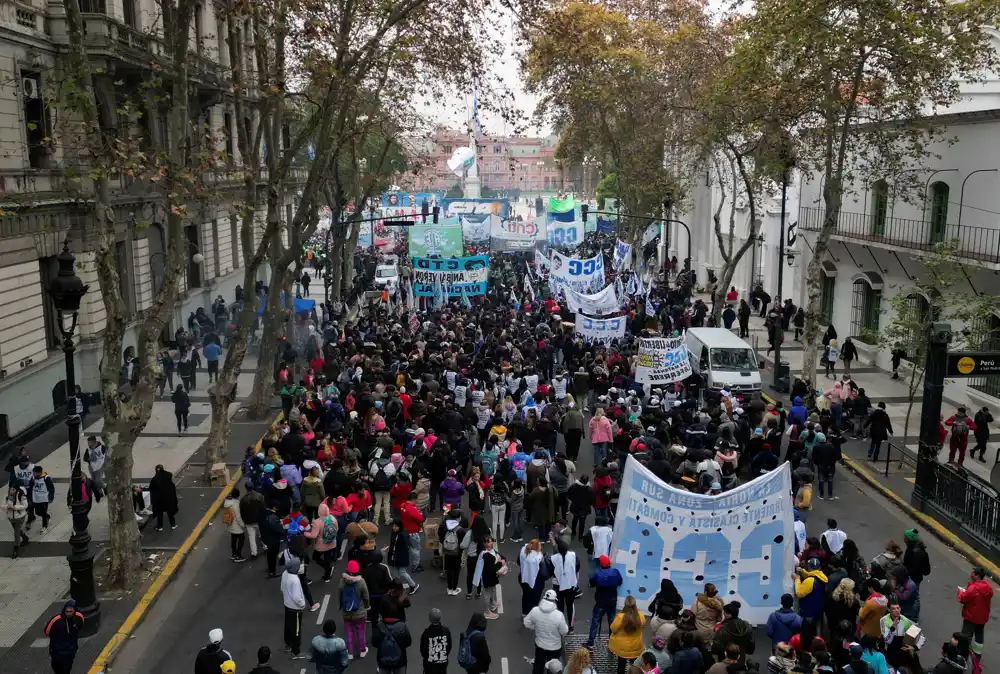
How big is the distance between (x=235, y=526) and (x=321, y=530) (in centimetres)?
176

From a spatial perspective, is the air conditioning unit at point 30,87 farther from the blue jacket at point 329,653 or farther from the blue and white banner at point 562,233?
the blue and white banner at point 562,233

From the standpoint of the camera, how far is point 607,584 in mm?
11125

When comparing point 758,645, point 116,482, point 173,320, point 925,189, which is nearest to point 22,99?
point 173,320

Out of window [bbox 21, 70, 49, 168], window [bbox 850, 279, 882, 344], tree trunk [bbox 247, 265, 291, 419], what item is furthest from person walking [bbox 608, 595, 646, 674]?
window [bbox 850, 279, 882, 344]

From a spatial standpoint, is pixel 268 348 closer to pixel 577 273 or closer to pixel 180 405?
pixel 180 405

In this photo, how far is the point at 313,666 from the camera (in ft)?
37.3

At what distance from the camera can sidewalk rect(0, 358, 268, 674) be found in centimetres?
1198

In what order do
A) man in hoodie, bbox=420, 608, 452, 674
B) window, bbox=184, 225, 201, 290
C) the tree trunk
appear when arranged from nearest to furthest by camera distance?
1. man in hoodie, bbox=420, 608, 452, 674
2. the tree trunk
3. window, bbox=184, 225, 201, 290

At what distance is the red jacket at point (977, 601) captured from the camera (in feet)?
37.1

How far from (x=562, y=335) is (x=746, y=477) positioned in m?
10.2

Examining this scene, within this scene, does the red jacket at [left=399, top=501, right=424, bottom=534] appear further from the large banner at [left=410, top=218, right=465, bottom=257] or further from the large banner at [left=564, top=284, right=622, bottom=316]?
the large banner at [left=410, top=218, right=465, bottom=257]

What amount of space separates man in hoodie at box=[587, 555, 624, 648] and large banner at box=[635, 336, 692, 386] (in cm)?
1007

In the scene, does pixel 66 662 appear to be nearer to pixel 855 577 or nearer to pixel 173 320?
pixel 855 577

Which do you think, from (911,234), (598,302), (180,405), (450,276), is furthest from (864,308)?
(180,405)
